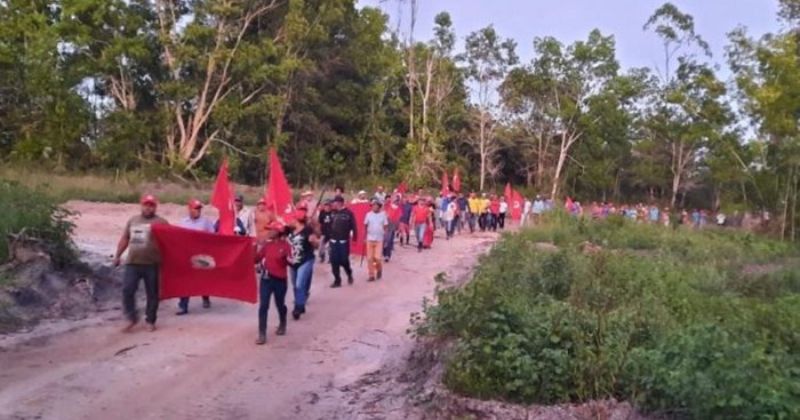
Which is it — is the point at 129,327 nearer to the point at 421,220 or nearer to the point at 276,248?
the point at 276,248

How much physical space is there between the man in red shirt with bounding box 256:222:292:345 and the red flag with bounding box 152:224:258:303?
1.49 metres

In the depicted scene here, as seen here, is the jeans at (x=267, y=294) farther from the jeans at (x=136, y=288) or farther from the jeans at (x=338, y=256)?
the jeans at (x=338, y=256)

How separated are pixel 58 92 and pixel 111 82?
478 cm

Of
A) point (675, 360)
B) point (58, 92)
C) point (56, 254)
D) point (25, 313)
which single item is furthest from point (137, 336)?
point (58, 92)

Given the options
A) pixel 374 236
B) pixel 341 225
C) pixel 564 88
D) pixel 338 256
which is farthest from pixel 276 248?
pixel 564 88

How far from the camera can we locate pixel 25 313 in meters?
11.8

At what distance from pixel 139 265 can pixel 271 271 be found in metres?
1.83

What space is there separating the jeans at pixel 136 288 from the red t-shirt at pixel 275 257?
159cm

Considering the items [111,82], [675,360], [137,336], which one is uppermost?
[111,82]

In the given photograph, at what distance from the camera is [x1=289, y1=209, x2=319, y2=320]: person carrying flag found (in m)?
13.1

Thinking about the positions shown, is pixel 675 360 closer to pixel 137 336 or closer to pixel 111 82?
pixel 137 336

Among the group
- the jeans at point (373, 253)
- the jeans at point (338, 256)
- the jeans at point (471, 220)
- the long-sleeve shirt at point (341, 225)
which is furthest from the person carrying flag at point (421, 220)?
the jeans at point (471, 220)

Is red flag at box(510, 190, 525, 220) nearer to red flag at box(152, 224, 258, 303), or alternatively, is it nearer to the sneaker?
red flag at box(152, 224, 258, 303)

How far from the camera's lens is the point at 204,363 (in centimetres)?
979
